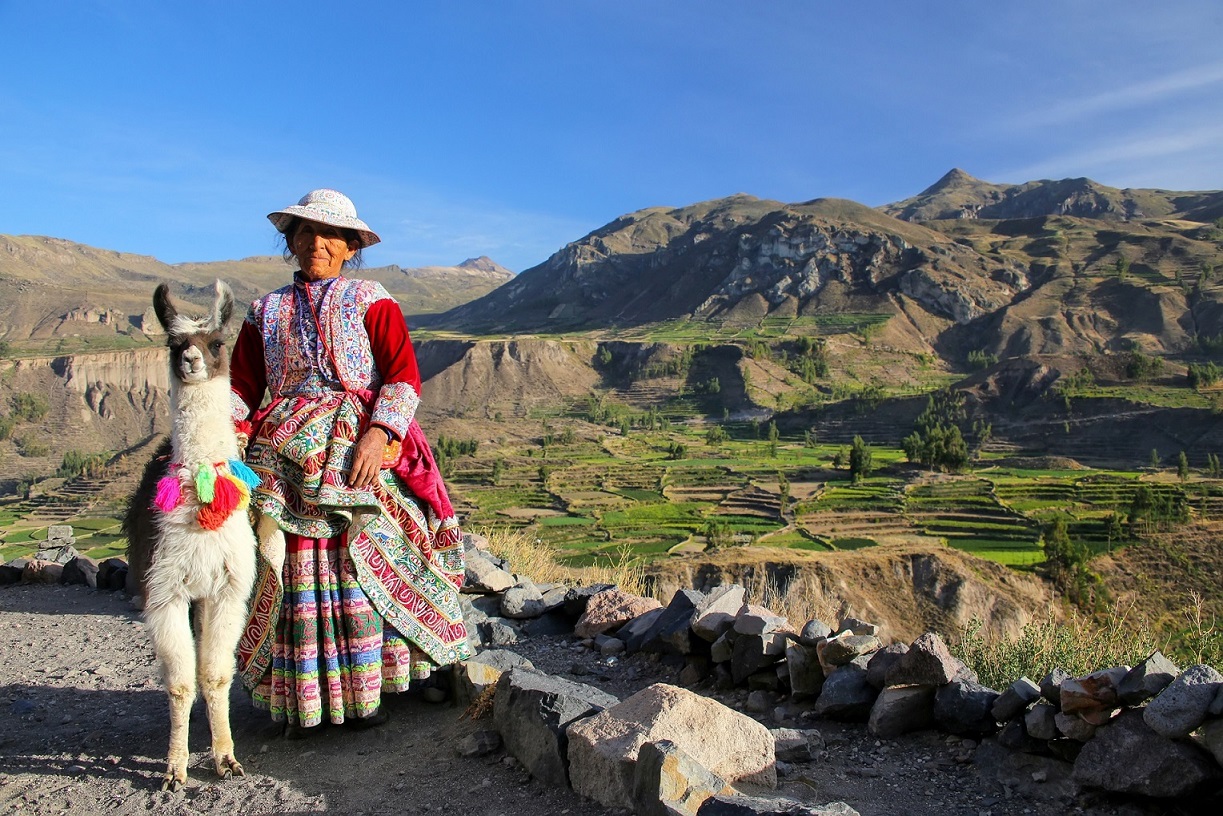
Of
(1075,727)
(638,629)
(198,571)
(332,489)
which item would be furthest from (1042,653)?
(198,571)

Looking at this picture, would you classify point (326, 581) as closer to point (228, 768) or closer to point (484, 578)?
point (228, 768)

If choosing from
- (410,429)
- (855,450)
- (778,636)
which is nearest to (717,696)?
(778,636)

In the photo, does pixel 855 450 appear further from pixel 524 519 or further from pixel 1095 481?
pixel 524 519

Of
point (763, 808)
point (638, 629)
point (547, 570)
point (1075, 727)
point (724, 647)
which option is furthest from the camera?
point (547, 570)

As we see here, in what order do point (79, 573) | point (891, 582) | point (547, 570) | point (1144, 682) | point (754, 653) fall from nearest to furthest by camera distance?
point (1144, 682)
point (754, 653)
point (79, 573)
point (547, 570)
point (891, 582)

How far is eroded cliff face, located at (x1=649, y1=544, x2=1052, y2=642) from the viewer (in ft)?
90.8

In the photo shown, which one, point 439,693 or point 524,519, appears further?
point 524,519

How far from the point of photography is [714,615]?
5258mm

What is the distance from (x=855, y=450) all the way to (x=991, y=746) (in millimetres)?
58716

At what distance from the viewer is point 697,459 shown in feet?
238

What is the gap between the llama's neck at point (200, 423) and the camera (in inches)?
144

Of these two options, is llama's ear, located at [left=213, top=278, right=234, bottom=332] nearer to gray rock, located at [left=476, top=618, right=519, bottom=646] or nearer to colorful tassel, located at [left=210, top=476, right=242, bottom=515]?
colorful tassel, located at [left=210, top=476, right=242, bottom=515]

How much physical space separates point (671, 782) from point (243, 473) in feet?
7.43

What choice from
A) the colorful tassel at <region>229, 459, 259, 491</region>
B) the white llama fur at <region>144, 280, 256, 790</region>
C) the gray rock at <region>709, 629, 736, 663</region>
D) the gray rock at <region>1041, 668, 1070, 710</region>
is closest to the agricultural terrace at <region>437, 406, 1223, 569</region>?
the gray rock at <region>709, 629, 736, 663</region>
